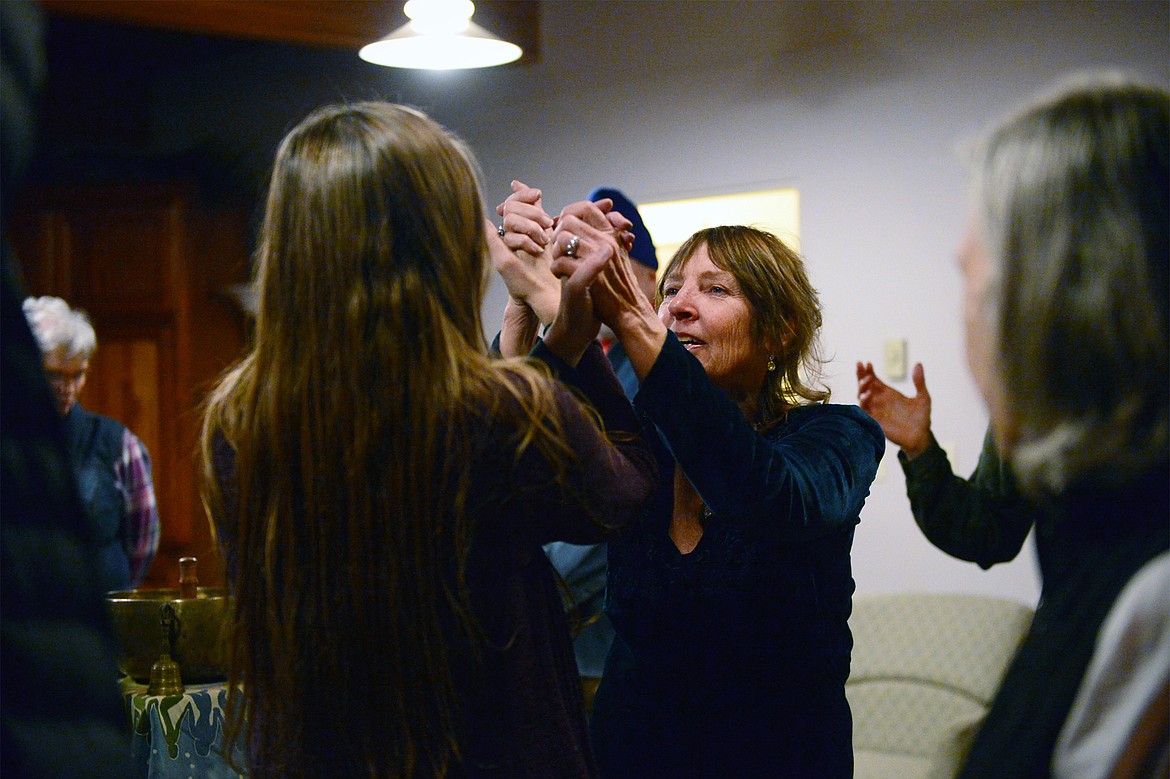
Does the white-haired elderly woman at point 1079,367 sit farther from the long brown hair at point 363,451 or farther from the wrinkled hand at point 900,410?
the wrinkled hand at point 900,410

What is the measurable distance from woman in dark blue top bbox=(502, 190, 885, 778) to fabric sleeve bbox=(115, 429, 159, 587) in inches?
91.4

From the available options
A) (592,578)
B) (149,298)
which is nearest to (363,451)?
(592,578)

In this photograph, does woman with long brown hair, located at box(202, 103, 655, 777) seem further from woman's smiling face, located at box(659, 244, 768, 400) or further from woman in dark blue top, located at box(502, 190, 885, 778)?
woman's smiling face, located at box(659, 244, 768, 400)

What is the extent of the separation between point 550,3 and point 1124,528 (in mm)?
3846

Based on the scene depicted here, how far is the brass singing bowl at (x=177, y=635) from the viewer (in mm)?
1471

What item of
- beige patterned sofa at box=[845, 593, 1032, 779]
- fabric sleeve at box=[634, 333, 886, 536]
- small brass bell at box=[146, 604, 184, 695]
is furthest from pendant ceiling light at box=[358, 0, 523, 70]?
beige patterned sofa at box=[845, 593, 1032, 779]

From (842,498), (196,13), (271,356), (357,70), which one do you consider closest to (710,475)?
(842,498)

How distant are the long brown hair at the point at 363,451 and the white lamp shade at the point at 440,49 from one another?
1.76m

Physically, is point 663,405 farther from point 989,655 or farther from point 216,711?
point 989,655

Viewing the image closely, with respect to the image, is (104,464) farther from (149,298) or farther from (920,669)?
(920,669)

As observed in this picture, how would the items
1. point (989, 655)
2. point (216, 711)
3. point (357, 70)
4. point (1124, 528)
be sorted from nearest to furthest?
point (1124, 528)
point (216, 711)
point (989, 655)
point (357, 70)

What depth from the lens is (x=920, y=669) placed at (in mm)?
2953

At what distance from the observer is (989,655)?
9.46 ft

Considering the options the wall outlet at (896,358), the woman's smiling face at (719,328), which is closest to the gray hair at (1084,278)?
the woman's smiling face at (719,328)
